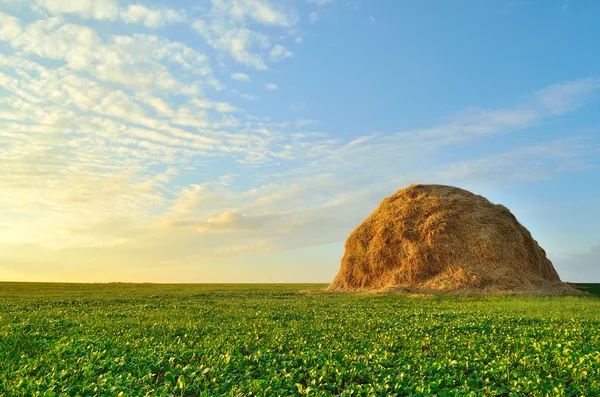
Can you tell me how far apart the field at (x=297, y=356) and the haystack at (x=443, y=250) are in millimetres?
20924

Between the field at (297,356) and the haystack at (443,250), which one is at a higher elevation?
the haystack at (443,250)

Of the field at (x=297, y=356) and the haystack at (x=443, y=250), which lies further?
the haystack at (x=443, y=250)

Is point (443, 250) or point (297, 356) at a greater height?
point (443, 250)

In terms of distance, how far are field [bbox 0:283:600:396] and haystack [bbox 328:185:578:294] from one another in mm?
20924

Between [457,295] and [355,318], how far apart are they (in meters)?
19.0

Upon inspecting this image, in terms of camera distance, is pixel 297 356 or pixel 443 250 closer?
pixel 297 356

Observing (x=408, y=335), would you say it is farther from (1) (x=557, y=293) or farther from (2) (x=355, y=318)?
(1) (x=557, y=293)

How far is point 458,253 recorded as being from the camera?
1615 inches

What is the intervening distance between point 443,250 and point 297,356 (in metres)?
33.1

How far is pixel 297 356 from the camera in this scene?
37.1ft

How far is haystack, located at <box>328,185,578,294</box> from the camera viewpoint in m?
38.9

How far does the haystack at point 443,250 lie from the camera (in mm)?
38938

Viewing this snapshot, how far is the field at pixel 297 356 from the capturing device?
9305mm

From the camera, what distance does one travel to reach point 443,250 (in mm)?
41375
